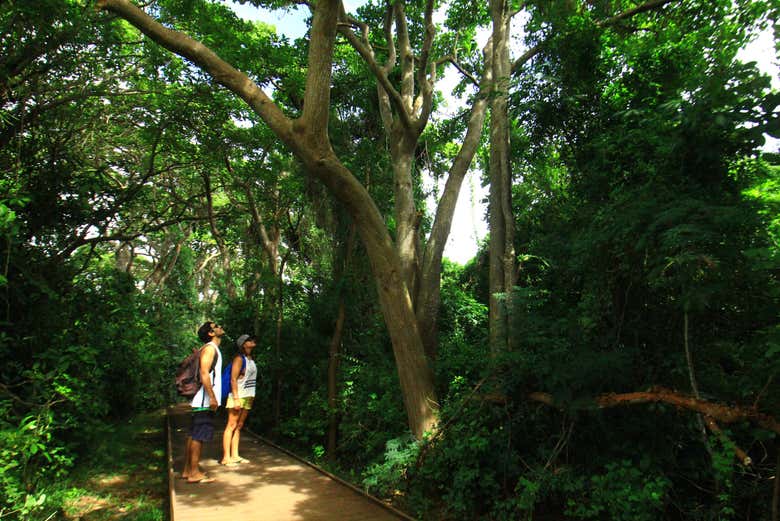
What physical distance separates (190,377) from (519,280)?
4638mm

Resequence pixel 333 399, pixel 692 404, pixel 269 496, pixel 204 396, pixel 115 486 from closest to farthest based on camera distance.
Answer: pixel 692 404
pixel 269 496
pixel 204 396
pixel 115 486
pixel 333 399

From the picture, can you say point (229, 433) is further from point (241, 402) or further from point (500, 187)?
point (500, 187)

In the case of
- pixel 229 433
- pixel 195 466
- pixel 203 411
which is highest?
pixel 203 411

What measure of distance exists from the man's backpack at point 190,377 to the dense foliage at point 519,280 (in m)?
1.23

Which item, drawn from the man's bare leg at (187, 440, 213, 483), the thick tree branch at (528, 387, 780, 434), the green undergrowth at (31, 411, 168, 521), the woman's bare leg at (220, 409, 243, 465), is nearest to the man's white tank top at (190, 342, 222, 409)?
the man's bare leg at (187, 440, 213, 483)

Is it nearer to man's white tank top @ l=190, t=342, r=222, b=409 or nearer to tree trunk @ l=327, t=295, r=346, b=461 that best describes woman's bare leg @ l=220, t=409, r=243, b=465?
man's white tank top @ l=190, t=342, r=222, b=409

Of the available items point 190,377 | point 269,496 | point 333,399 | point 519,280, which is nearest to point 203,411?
point 190,377

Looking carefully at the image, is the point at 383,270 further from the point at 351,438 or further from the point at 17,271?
the point at 17,271

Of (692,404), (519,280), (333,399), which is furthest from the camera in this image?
(333,399)

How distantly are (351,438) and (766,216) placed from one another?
6239 mm

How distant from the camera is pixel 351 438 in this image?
777 centimetres

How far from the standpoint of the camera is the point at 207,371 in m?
5.75

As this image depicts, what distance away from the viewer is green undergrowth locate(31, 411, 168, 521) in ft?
18.1

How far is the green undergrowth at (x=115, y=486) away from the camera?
553 centimetres
